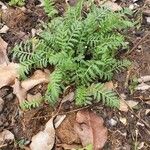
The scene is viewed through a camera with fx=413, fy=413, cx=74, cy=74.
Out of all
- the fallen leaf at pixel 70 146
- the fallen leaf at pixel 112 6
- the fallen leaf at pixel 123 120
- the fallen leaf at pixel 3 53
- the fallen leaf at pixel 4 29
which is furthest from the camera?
the fallen leaf at pixel 112 6

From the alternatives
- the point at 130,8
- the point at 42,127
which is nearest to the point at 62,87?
the point at 42,127

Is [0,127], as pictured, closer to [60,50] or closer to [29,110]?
[29,110]

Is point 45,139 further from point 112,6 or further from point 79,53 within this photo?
point 112,6

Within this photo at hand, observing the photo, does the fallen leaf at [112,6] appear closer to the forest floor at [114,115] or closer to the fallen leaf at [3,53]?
the forest floor at [114,115]

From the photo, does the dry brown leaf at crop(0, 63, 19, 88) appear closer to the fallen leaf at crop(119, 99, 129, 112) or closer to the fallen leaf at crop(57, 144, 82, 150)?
the fallen leaf at crop(57, 144, 82, 150)

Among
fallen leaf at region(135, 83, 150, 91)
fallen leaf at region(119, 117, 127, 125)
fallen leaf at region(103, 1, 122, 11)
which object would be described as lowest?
fallen leaf at region(119, 117, 127, 125)

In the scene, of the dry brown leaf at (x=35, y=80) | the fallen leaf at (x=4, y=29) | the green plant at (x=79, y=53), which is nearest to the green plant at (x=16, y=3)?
the fallen leaf at (x=4, y=29)

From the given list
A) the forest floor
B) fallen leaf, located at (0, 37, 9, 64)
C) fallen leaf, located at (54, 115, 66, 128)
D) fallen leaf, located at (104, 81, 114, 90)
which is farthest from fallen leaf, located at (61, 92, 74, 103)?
fallen leaf, located at (0, 37, 9, 64)

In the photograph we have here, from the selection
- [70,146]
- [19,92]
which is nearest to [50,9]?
[19,92]
